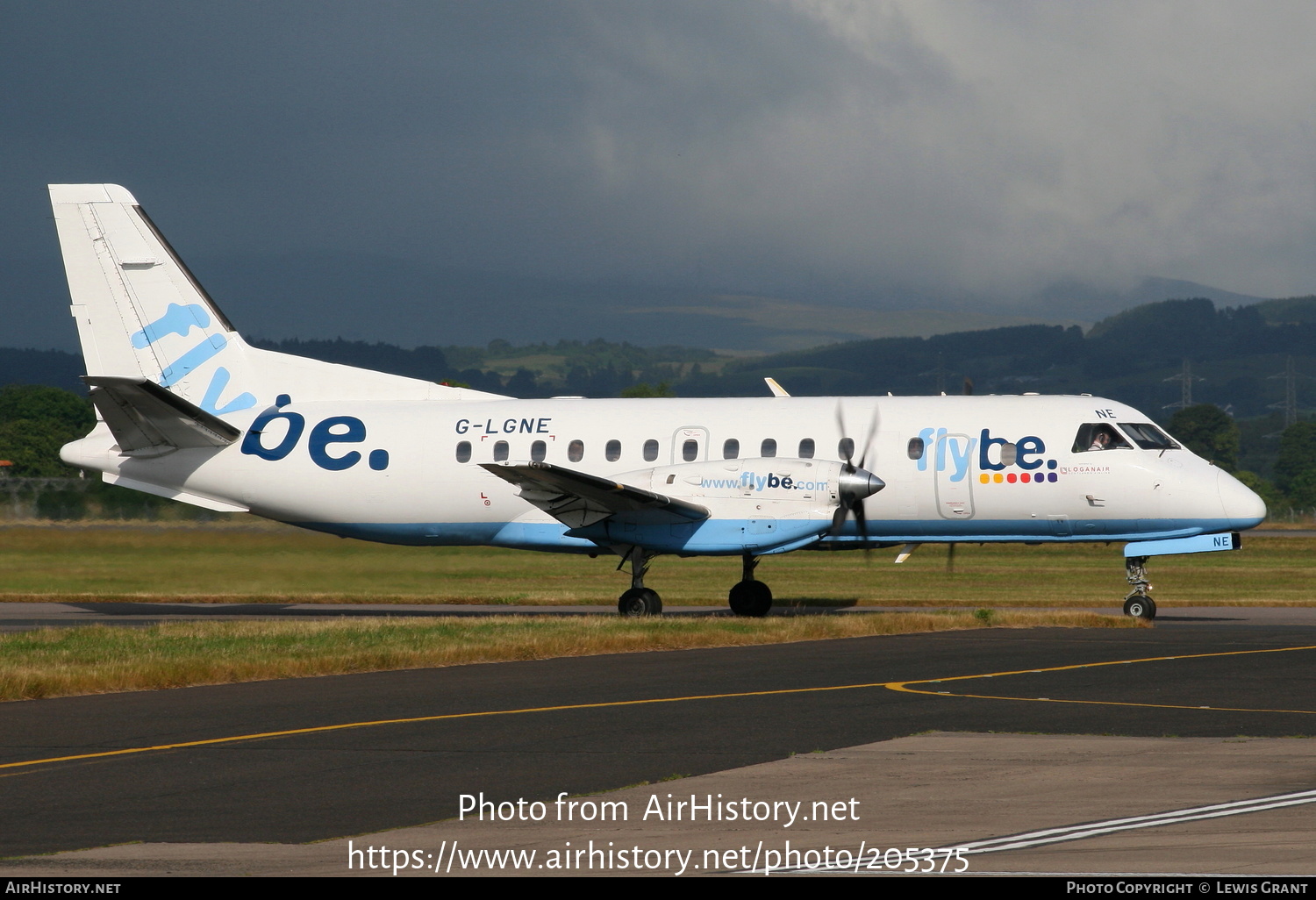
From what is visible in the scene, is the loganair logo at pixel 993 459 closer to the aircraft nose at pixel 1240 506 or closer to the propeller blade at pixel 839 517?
the propeller blade at pixel 839 517

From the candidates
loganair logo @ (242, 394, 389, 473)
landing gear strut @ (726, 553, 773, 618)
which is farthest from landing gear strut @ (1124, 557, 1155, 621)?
loganair logo @ (242, 394, 389, 473)

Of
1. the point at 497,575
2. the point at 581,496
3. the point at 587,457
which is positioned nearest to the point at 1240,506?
the point at 581,496

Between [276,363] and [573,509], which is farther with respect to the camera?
[276,363]

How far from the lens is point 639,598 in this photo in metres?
27.3

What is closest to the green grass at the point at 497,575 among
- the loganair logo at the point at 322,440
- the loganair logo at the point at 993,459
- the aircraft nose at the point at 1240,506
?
the loganair logo at the point at 322,440

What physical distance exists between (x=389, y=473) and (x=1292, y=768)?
69.1 feet

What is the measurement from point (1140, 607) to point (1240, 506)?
256cm

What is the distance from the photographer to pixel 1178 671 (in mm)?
18172

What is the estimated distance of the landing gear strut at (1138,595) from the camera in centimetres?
2652

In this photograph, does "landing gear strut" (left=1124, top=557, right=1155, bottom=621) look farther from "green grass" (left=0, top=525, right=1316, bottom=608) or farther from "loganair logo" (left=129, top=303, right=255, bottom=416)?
"loganair logo" (left=129, top=303, right=255, bottom=416)

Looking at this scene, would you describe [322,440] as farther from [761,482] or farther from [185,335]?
[761,482]

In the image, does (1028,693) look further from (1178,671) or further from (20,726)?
(20,726)

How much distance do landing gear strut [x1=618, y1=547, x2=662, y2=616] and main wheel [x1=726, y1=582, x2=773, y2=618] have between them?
1.75m
